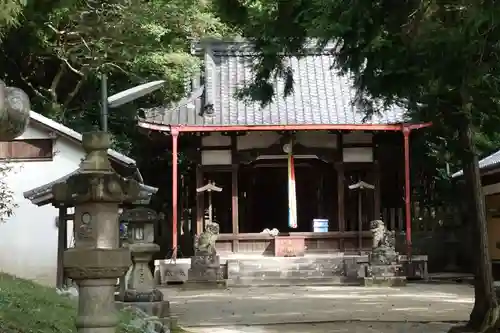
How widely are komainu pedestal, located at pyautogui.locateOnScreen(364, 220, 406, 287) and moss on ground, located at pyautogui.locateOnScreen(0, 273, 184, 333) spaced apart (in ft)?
32.8

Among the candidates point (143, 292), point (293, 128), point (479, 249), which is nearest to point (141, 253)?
point (143, 292)

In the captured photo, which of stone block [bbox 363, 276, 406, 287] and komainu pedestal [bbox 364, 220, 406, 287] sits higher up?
komainu pedestal [bbox 364, 220, 406, 287]

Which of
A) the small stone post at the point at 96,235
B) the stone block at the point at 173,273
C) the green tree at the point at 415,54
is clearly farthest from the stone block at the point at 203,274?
the small stone post at the point at 96,235

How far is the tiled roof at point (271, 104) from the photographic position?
1933 centimetres

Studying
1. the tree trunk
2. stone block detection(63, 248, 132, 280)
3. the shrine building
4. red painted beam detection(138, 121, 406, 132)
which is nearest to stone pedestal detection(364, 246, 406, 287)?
the shrine building

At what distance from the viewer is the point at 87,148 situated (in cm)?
461

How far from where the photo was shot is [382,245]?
58.5 ft

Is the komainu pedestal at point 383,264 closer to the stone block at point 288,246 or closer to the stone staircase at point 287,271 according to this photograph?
the stone staircase at point 287,271

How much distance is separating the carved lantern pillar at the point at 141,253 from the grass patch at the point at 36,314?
1.71 meters

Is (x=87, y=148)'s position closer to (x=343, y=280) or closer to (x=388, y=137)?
(x=343, y=280)

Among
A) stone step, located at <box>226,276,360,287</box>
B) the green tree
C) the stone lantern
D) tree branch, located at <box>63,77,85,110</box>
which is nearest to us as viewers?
the green tree

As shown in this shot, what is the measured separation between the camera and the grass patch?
5.87m

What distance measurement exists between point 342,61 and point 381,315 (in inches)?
204

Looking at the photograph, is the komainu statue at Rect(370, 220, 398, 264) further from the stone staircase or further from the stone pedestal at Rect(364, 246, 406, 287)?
the stone staircase
